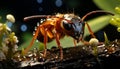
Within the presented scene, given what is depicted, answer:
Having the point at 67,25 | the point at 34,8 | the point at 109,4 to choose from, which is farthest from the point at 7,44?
the point at 34,8

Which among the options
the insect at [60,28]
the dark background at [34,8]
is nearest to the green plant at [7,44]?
the insect at [60,28]

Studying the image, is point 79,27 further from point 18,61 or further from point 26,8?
point 26,8

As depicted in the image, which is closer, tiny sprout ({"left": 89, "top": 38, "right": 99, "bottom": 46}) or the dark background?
tiny sprout ({"left": 89, "top": 38, "right": 99, "bottom": 46})

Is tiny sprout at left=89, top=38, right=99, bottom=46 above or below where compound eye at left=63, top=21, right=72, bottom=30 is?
below

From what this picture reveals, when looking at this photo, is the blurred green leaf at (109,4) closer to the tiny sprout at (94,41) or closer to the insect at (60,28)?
the insect at (60,28)

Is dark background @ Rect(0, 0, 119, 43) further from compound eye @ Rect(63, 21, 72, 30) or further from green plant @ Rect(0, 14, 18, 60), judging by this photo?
green plant @ Rect(0, 14, 18, 60)

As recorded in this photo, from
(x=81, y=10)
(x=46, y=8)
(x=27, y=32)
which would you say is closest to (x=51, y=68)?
(x=27, y=32)

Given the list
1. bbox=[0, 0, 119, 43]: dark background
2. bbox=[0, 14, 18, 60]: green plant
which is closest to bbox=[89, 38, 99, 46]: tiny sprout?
bbox=[0, 14, 18, 60]: green plant
